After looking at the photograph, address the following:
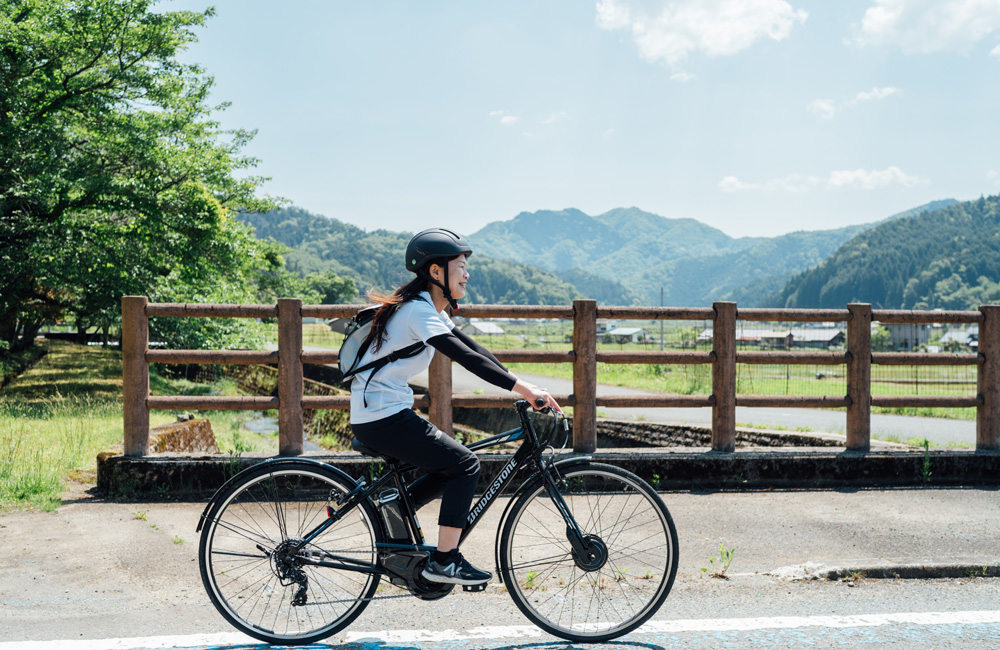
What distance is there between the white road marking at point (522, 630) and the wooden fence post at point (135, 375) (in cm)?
345

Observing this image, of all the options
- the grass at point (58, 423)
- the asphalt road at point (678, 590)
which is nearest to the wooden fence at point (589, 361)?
the grass at point (58, 423)

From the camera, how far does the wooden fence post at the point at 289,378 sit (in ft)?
22.6

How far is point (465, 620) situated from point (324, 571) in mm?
787

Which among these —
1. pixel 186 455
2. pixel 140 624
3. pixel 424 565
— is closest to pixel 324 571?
pixel 424 565

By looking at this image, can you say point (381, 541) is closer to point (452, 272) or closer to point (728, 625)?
point (452, 272)

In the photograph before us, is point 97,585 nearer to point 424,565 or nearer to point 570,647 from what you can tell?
point 424,565

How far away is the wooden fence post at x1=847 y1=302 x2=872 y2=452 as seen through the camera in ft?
24.9

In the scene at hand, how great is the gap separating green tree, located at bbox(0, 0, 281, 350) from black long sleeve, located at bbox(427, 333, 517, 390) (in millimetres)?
17201

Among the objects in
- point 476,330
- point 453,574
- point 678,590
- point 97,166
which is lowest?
point 678,590

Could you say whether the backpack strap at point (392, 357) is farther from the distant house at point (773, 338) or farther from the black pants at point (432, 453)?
the distant house at point (773, 338)

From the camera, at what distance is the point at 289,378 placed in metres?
6.89

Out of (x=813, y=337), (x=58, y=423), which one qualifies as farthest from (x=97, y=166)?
(x=813, y=337)

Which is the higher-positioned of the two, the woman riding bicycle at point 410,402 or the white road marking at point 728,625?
the woman riding bicycle at point 410,402

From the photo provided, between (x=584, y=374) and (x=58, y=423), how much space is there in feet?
25.1
